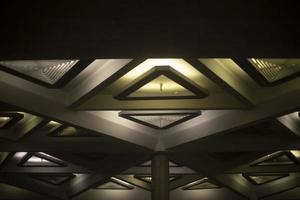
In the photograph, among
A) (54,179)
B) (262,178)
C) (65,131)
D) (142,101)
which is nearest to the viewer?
(142,101)

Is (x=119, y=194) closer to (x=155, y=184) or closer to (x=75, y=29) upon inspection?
(x=155, y=184)

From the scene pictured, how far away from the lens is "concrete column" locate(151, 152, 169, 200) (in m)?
25.9

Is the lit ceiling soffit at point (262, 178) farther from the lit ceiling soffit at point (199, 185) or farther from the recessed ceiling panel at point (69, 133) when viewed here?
the recessed ceiling panel at point (69, 133)

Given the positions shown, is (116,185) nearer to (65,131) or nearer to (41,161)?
(41,161)

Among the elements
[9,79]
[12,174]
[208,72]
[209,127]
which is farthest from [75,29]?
[12,174]

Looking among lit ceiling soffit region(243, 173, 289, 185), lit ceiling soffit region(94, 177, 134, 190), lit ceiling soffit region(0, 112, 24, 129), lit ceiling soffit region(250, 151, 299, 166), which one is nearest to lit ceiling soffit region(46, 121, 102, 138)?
lit ceiling soffit region(0, 112, 24, 129)

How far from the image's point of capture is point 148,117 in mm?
24547

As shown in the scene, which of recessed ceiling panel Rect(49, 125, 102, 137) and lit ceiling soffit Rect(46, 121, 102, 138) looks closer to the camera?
lit ceiling soffit Rect(46, 121, 102, 138)

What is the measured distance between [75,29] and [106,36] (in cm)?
63

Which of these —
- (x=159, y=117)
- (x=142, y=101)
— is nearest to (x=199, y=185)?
(x=159, y=117)

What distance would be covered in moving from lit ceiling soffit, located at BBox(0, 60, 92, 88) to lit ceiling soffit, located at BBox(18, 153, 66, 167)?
14.4 metres

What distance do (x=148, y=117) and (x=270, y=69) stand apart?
8.62m

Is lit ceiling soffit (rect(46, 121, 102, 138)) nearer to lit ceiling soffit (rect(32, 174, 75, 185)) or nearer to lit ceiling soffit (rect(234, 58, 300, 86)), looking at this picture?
lit ceiling soffit (rect(234, 58, 300, 86))

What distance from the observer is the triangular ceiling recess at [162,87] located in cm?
1744
